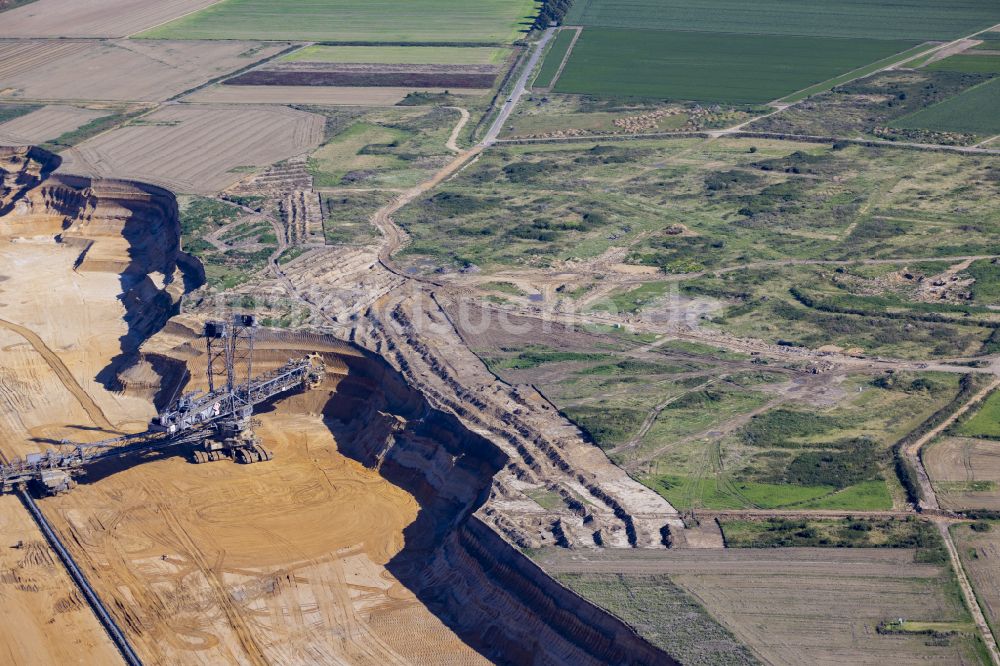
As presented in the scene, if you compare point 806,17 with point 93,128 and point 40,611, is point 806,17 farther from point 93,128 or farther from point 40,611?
point 40,611

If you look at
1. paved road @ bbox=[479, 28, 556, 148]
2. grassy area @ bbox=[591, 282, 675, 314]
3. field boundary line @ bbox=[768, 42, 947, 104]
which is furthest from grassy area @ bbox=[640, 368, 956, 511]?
field boundary line @ bbox=[768, 42, 947, 104]

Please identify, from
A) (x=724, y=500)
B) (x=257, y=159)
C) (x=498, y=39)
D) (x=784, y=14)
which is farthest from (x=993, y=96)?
(x=724, y=500)

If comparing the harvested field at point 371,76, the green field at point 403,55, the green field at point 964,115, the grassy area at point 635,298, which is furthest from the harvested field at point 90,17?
the grassy area at point 635,298

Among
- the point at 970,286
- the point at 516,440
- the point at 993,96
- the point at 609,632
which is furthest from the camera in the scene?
the point at 993,96

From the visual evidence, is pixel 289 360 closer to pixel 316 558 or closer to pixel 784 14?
pixel 316 558

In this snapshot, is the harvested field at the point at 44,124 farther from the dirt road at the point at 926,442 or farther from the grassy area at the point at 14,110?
the dirt road at the point at 926,442

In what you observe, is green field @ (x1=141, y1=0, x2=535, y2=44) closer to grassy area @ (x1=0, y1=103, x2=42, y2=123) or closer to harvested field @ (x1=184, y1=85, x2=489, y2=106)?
harvested field @ (x1=184, y1=85, x2=489, y2=106)
